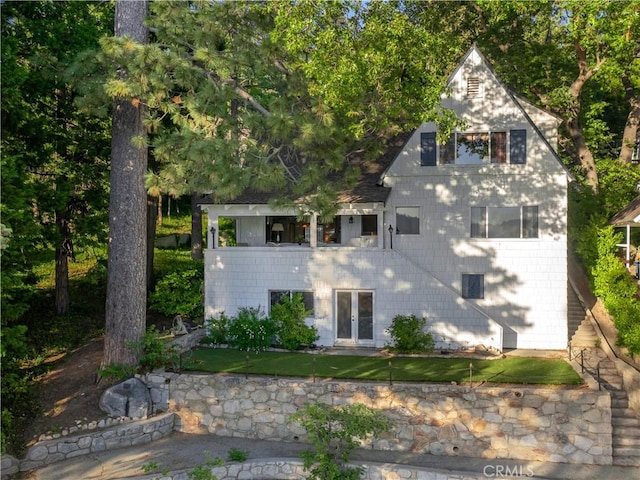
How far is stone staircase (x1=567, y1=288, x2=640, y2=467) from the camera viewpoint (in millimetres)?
12812

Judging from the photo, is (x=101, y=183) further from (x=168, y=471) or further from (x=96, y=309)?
(x=168, y=471)

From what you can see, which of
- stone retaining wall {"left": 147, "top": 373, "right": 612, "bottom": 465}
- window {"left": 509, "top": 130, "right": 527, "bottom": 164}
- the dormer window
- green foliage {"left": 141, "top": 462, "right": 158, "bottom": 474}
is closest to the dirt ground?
stone retaining wall {"left": 147, "top": 373, "right": 612, "bottom": 465}

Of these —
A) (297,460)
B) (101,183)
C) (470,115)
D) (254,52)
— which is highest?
(254,52)

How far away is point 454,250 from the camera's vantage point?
18625 millimetres

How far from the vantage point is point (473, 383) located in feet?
46.3

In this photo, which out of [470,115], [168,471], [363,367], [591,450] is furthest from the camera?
[470,115]

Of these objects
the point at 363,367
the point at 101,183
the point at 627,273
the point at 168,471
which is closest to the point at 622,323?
the point at 627,273

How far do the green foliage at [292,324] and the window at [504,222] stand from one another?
6265 mm

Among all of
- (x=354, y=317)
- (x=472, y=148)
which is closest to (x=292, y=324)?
(x=354, y=317)

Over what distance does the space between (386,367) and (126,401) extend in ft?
23.1

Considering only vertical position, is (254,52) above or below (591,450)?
above

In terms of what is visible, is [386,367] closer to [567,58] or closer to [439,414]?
[439,414]

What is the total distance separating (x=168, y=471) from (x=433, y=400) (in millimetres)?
6334

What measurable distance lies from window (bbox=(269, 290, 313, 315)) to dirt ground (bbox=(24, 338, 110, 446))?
5.67 metres
